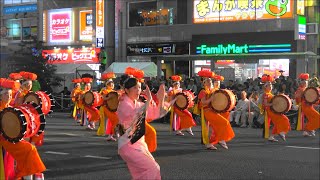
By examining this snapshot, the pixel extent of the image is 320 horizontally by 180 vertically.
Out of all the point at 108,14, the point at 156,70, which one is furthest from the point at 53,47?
the point at 156,70

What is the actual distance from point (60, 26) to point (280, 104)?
2662 cm

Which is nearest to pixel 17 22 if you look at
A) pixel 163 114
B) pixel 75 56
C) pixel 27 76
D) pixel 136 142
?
pixel 75 56

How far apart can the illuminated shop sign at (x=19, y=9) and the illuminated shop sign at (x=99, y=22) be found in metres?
8.12

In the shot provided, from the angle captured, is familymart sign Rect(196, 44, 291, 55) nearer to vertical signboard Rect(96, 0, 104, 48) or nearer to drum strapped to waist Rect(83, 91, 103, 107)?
vertical signboard Rect(96, 0, 104, 48)

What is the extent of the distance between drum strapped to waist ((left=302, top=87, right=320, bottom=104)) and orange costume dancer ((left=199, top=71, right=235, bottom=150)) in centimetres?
340

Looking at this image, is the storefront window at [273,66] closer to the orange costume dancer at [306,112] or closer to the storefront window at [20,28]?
the orange costume dancer at [306,112]

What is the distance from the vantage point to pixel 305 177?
7914mm

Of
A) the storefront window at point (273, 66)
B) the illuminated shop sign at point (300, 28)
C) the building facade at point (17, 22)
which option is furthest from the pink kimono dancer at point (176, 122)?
the building facade at point (17, 22)

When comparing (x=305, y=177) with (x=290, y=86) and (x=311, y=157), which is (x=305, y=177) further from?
(x=290, y=86)

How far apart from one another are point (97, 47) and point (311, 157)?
24240 mm

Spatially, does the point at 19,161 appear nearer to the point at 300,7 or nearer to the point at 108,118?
the point at 108,118

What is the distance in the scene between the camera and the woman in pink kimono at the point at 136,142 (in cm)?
544

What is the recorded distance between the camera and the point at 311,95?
13.6 metres

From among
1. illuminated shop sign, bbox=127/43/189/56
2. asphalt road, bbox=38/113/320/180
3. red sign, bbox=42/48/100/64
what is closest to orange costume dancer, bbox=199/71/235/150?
asphalt road, bbox=38/113/320/180
